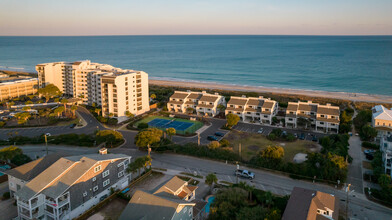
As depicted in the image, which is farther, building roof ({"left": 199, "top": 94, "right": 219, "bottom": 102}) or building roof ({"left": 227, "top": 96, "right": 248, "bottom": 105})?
building roof ({"left": 199, "top": 94, "right": 219, "bottom": 102})

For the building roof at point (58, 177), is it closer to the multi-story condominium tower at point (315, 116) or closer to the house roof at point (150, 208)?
the house roof at point (150, 208)

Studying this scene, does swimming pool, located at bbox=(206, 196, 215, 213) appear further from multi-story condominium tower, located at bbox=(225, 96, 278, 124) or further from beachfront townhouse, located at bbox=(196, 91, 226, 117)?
beachfront townhouse, located at bbox=(196, 91, 226, 117)

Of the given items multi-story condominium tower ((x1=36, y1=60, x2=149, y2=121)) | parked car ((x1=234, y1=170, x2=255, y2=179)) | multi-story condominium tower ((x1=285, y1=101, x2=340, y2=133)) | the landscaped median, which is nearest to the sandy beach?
multi-story condominium tower ((x1=285, y1=101, x2=340, y2=133))

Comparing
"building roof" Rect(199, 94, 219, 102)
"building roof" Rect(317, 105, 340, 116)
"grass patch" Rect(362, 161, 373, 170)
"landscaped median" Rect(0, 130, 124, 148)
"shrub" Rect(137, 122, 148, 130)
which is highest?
"building roof" Rect(199, 94, 219, 102)

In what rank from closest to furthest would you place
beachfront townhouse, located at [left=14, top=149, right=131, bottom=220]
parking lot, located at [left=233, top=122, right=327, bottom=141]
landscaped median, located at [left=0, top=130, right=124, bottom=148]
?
beachfront townhouse, located at [left=14, top=149, right=131, bottom=220] < landscaped median, located at [left=0, top=130, right=124, bottom=148] < parking lot, located at [left=233, top=122, right=327, bottom=141]

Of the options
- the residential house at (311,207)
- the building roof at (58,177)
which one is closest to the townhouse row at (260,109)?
the residential house at (311,207)

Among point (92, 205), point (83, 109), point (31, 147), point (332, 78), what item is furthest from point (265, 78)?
point (92, 205)
